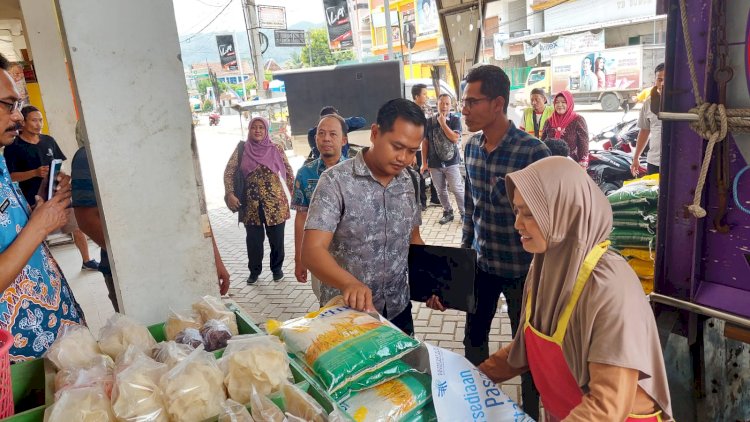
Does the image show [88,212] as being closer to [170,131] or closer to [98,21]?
[170,131]

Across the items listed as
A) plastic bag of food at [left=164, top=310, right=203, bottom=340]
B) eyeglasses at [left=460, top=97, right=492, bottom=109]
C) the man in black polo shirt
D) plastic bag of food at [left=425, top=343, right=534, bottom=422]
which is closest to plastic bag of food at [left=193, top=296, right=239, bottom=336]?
plastic bag of food at [left=164, top=310, right=203, bottom=340]

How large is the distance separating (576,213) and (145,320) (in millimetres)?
1673

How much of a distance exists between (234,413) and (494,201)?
199 cm

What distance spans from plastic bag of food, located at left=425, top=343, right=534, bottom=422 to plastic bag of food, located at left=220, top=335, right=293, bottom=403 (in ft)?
1.35

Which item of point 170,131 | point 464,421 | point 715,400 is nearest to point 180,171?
point 170,131

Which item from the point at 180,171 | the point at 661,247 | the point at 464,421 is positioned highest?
the point at 180,171

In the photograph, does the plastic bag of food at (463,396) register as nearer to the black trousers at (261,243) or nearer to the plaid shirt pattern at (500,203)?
the plaid shirt pattern at (500,203)

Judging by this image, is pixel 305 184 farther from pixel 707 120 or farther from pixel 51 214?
pixel 707 120

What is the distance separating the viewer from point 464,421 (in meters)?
1.31

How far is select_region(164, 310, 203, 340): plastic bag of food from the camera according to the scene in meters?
1.56

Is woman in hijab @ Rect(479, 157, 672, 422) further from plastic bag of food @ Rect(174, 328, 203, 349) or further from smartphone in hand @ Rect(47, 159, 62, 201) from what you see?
smartphone in hand @ Rect(47, 159, 62, 201)

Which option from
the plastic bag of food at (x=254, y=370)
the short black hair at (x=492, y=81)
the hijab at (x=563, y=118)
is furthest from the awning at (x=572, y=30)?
the plastic bag of food at (x=254, y=370)

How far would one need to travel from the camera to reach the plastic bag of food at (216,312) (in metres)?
1.58

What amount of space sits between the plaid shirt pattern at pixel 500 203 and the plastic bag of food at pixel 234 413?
6.26ft
